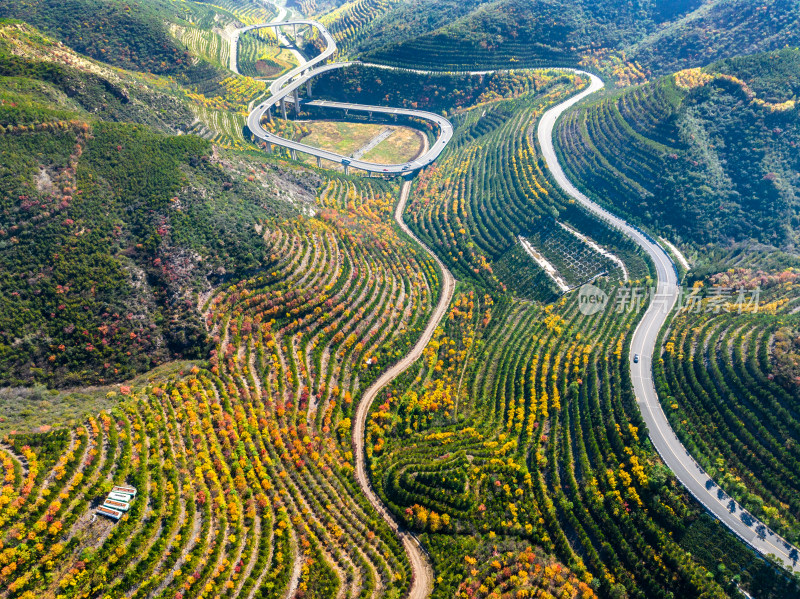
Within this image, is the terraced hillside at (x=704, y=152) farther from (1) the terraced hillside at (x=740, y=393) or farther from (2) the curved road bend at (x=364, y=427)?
(2) the curved road bend at (x=364, y=427)

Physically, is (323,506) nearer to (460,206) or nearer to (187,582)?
(187,582)

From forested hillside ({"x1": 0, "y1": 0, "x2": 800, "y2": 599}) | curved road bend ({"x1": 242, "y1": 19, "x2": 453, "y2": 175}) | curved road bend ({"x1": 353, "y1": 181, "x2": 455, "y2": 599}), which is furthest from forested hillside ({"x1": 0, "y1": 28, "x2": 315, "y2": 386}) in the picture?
curved road bend ({"x1": 242, "y1": 19, "x2": 453, "y2": 175})

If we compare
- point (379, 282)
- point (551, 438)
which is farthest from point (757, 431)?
point (379, 282)

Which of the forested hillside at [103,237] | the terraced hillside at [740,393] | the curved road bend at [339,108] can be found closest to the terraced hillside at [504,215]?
the curved road bend at [339,108]

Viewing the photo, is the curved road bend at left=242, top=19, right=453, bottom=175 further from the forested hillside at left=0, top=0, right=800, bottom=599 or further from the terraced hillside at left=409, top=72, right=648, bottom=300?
the forested hillside at left=0, top=0, right=800, bottom=599

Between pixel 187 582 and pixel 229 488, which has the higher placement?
pixel 229 488

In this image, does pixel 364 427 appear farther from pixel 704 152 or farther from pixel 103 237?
pixel 704 152

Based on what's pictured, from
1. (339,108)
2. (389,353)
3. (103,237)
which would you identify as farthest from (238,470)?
(339,108)

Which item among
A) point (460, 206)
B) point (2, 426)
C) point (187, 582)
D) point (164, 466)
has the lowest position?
point (187, 582)
